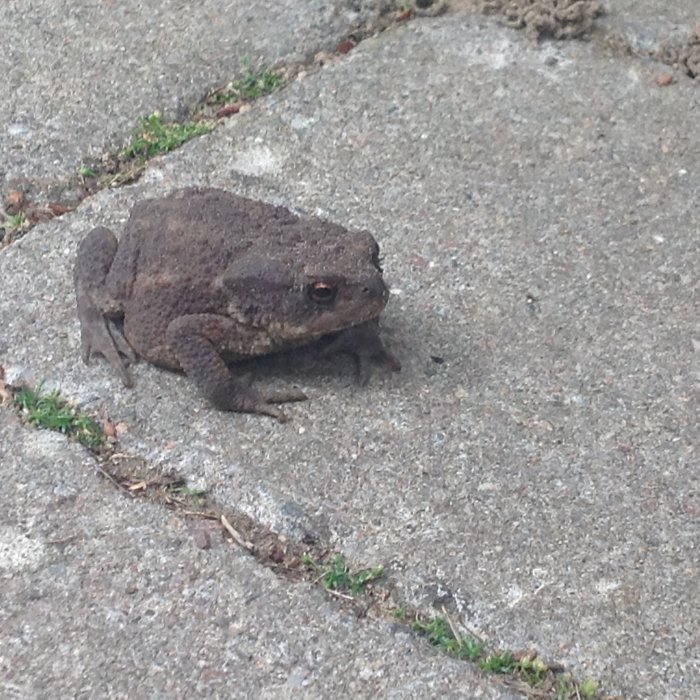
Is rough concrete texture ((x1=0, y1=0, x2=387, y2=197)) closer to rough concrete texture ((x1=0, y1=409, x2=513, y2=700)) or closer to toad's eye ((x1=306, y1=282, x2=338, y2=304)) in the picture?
toad's eye ((x1=306, y1=282, x2=338, y2=304))

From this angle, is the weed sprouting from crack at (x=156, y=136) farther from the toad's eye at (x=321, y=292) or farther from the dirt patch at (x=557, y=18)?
the dirt patch at (x=557, y=18)

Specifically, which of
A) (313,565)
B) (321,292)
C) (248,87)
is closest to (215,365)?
(321,292)

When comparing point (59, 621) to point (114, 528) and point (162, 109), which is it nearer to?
point (114, 528)

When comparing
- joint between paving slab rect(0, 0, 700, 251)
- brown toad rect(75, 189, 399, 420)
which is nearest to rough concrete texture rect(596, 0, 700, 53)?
joint between paving slab rect(0, 0, 700, 251)

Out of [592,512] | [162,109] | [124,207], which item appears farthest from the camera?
[162,109]

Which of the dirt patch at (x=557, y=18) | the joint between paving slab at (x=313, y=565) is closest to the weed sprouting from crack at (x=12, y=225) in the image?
the joint between paving slab at (x=313, y=565)

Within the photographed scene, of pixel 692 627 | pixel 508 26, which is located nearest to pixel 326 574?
pixel 692 627
